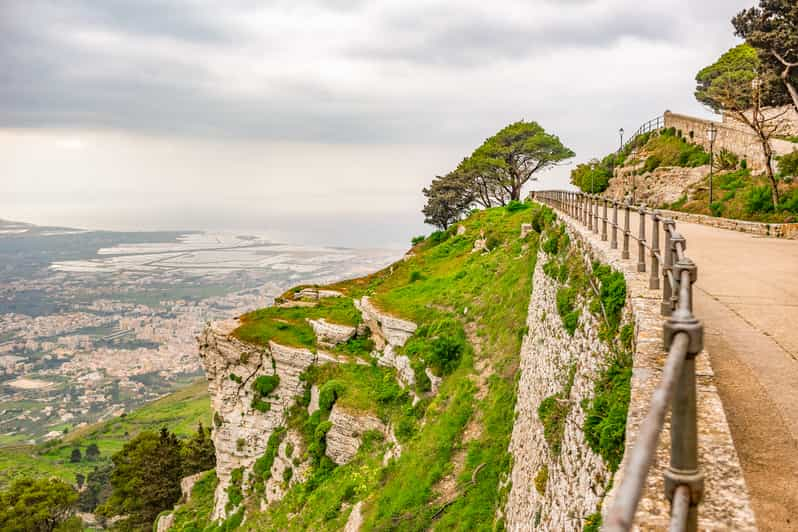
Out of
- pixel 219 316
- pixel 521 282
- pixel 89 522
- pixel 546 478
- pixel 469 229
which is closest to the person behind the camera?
pixel 546 478

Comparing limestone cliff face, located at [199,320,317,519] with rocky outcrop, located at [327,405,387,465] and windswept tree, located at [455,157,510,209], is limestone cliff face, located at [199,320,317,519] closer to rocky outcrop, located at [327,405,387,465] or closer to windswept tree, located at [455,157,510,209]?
rocky outcrop, located at [327,405,387,465]

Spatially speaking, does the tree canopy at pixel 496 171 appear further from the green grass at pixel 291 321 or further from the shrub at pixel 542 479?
the shrub at pixel 542 479

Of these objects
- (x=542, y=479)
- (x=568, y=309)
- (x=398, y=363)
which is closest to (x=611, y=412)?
(x=542, y=479)

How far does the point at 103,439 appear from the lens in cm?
9075

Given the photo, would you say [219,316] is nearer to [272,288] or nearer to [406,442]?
[272,288]

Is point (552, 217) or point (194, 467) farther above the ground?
point (552, 217)

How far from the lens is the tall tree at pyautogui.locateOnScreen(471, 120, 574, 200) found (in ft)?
162

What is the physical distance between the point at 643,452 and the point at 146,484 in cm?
4494

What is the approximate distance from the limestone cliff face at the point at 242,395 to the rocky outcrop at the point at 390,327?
3230 mm

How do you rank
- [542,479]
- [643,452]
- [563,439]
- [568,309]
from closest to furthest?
[643,452], [563,439], [542,479], [568,309]

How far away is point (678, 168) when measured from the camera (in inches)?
1518

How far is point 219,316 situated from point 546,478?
561 ft

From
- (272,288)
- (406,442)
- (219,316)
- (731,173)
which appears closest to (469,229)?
(731,173)

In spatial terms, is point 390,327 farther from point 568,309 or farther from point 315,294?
point 568,309
